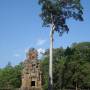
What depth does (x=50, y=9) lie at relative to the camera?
37219 millimetres

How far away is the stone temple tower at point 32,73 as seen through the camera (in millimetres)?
43812

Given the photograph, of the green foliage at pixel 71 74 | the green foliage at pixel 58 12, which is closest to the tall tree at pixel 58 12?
the green foliage at pixel 58 12

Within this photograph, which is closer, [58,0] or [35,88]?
[58,0]

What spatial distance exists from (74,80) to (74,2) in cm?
2638

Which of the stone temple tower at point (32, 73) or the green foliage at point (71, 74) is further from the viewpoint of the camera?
the green foliage at point (71, 74)

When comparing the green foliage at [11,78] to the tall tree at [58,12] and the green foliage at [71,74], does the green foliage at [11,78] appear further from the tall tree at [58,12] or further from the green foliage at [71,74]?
the tall tree at [58,12]

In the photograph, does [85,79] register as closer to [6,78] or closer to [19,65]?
[6,78]

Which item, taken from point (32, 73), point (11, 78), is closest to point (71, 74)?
point (11, 78)

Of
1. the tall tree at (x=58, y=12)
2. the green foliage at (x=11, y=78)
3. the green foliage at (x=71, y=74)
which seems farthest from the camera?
the green foliage at (x=11, y=78)

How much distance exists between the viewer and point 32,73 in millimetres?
44094

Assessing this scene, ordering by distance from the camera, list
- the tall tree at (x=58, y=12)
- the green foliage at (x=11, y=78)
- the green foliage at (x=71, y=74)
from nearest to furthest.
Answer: the tall tree at (x=58, y=12)
the green foliage at (x=71, y=74)
the green foliage at (x=11, y=78)

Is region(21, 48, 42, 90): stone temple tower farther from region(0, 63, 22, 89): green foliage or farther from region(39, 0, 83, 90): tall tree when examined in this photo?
region(0, 63, 22, 89): green foliage

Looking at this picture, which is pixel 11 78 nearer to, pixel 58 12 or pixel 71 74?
pixel 71 74

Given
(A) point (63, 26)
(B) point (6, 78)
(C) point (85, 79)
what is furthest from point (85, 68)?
(A) point (63, 26)
